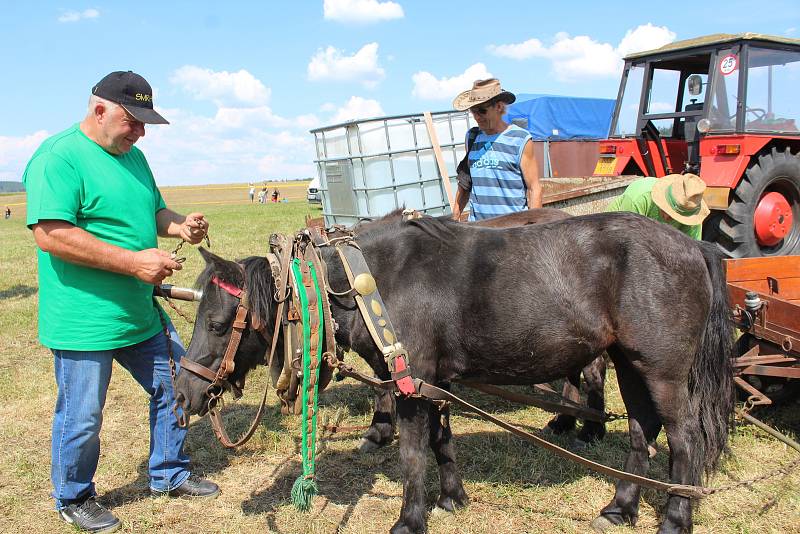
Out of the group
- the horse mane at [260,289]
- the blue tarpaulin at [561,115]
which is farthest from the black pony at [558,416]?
the blue tarpaulin at [561,115]

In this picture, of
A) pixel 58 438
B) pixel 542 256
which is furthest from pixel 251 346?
pixel 542 256

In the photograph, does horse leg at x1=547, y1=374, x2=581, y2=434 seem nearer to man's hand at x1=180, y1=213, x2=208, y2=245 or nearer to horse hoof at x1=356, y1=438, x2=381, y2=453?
horse hoof at x1=356, y1=438, x2=381, y2=453

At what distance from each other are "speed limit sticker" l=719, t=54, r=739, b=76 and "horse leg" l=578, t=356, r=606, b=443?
461 centimetres

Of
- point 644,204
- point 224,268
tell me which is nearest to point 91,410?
point 224,268

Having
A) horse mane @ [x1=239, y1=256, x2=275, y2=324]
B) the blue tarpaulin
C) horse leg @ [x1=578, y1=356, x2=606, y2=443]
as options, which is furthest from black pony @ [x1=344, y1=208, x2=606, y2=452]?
the blue tarpaulin

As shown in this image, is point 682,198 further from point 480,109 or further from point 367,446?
point 367,446

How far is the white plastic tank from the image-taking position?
6.96m

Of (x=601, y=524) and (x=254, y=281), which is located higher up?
(x=254, y=281)

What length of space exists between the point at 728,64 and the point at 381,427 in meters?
5.86

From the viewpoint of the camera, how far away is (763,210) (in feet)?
21.5

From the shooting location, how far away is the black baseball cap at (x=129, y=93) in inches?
113

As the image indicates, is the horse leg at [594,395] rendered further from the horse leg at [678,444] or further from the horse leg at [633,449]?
the horse leg at [678,444]

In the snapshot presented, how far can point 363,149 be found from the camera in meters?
7.08

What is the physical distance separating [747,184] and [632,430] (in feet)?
14.8
